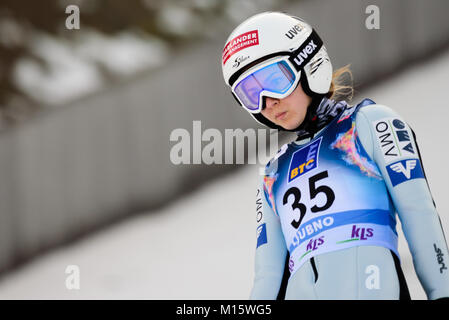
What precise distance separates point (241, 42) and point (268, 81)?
0.18 metres

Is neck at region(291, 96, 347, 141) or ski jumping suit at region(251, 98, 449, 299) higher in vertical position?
neck at region(291, 96, 347, 141)

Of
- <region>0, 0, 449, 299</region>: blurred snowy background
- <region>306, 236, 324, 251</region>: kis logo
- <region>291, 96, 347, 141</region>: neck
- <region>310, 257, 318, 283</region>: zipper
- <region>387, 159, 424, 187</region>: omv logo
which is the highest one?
<region>0, 0, 449, 299</region>: blurred snowy background

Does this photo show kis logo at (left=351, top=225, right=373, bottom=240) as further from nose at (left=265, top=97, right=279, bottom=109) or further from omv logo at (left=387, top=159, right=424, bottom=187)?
nose at (left=265, top=97, right=279, bottom=109)

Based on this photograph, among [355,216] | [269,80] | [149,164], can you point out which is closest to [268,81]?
[269,80]

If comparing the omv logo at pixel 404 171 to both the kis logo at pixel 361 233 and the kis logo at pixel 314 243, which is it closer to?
the kis logo at pixel 361 233

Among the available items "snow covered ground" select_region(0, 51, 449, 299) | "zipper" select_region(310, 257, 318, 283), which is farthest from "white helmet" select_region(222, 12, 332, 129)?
"snow covered ground" select_region(0, 51, 449, 299)

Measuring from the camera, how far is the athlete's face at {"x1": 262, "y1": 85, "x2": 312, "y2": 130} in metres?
2.11

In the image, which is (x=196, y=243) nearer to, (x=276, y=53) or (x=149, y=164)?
(x=149, y=164)

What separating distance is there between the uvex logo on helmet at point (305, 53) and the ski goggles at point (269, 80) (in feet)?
0.11

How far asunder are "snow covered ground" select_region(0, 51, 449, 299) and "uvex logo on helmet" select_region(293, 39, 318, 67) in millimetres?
2359

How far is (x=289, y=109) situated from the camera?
83.3 inches

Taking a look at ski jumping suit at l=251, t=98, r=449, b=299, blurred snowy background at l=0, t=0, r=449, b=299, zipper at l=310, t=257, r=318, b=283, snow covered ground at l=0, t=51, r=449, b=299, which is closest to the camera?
ski jumping suit at l=251, t=98, r=449, b=299

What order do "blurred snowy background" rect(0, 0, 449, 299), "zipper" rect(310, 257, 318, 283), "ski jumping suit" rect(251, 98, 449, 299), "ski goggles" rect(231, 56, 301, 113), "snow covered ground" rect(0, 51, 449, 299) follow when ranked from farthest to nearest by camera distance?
1. "blurred snowy background" rect(0, 0, 449, 299)
2. "snow covered ground" rect(0, 51, 449, 299)
3. "ski goggles" rect(231, 56, 301, 113)
4. "zipper" rect(310, 257, 318, 283)
5. "ski jumping suit" rect(251, 98, 449, 299)

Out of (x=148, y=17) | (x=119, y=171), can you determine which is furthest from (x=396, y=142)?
(x=148, y=17)
